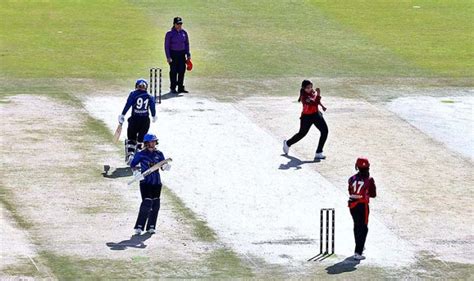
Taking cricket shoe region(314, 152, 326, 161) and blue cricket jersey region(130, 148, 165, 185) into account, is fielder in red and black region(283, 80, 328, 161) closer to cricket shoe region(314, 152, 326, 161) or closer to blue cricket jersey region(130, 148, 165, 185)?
cricket shoe region(314, 152, 326, 161)

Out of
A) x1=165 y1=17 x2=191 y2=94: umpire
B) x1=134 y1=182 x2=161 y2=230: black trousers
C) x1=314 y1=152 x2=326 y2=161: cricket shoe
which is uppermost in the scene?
x1=165 y1=17 x2=191 y2=94: umpire

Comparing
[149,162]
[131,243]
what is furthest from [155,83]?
[131,243]

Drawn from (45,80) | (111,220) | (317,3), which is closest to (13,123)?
(45,80)

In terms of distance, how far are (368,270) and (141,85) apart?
8.18 m

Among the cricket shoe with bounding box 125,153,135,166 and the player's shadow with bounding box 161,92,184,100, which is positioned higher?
the cricket shoe with bounding box 125,153,135,166

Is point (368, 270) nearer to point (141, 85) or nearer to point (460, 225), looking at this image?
point (460, 225)

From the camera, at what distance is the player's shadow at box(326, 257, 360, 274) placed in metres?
24.3

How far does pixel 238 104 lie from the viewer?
124 feet

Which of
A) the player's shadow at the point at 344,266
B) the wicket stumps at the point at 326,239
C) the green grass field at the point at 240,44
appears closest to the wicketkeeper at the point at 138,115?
the green grass field at the point at 240,44

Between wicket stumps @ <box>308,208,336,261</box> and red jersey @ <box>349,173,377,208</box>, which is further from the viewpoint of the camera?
wicket stumps @ <box>308,208,336,261</box>

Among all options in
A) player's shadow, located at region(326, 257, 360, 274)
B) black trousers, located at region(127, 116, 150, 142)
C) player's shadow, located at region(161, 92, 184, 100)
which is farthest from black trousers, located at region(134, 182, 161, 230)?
player's shadow, located at region(161, 92, 184, 100)

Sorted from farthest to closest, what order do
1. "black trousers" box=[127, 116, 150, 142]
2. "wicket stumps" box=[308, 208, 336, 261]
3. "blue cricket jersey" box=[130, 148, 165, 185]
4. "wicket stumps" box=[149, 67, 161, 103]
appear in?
"wicket stumps" box=[149, 67, 161, 103]
"black trousers" box=[127, 116, 150, 142]
"blue cricket jersey" box=[130, 148, 165, 185]
"wicket stumps" box=[308, 208, 336, 261]

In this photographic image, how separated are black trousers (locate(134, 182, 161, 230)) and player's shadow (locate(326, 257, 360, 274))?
3662 mm

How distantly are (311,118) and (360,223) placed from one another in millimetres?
7474
